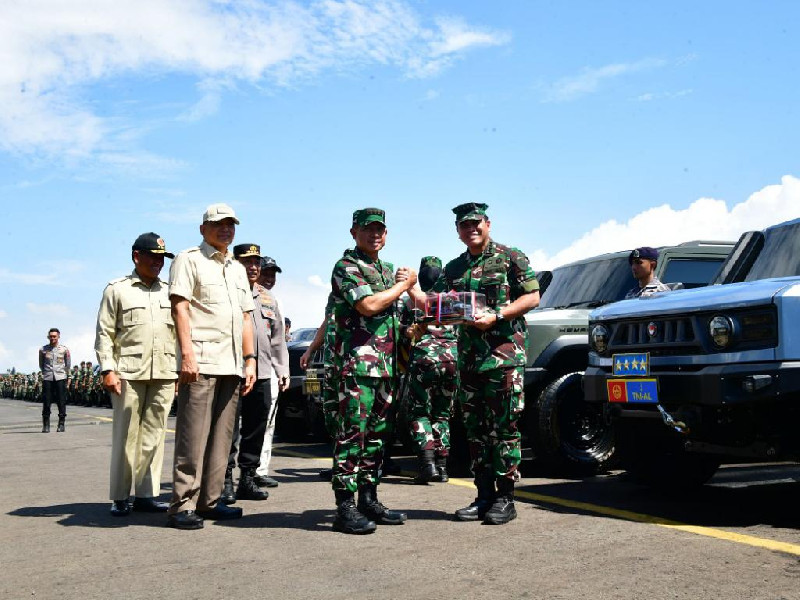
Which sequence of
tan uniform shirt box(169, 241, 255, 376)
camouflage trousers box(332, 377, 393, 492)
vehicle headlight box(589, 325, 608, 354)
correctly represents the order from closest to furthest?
camouflage trousers box(332, 377, 393, 492) < tan uniform shirt box(169, 241, 255, 376) < vehicle headlight box(589, 325, 608, 354)

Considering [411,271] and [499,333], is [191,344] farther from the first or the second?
[499,333]

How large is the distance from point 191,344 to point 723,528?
341 cm

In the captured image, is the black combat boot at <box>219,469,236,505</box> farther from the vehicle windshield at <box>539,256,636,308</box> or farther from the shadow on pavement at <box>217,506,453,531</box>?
the vehicle windshield at <box>539,256,636,308</box>

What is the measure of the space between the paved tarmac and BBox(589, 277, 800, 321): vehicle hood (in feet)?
4.26

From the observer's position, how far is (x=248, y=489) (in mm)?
6906

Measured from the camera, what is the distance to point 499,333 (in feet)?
18.7

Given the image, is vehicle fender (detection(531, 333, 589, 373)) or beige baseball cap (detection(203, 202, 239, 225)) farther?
vehicle fender (detection(531, 333, 589, 373))

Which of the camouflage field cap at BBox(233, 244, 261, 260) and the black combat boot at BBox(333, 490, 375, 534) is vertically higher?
the camouflage field cap at BBox(233, 244, 261, 260)

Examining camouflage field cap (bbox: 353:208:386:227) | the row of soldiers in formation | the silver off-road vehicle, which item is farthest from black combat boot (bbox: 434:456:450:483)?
the row of soldiers in formation

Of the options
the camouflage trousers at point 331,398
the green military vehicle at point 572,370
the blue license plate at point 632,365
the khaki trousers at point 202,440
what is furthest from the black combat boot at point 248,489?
the blue license plate at point 632,365

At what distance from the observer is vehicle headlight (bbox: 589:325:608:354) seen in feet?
20.5

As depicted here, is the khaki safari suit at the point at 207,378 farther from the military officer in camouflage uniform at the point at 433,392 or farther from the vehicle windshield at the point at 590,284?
the vehicle windshield at the point at 590,284

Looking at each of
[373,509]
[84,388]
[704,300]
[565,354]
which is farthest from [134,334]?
[84,388]

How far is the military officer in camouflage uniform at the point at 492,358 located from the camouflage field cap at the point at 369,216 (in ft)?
1.83
